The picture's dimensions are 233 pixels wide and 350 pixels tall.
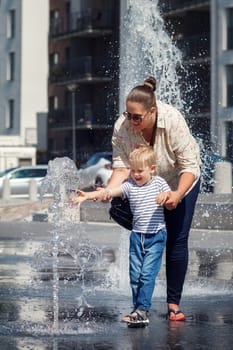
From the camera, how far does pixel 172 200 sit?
696 cm

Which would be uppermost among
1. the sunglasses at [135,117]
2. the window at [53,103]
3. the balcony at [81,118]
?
the window at [53,103]

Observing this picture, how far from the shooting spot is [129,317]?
705 cm

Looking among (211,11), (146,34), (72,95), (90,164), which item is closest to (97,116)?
(72,95)

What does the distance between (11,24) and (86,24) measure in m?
8.38

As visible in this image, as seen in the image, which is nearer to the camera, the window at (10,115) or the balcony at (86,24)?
the balcony at (86,24)

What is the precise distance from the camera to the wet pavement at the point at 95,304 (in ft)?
21.4

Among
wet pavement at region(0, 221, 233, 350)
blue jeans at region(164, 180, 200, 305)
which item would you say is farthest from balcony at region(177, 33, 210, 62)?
blue jeans at region(164, 180, 200, 305)

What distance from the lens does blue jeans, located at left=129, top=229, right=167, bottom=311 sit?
282 inches

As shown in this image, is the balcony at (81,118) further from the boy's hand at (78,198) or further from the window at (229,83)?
the boy's hand at (78,198)

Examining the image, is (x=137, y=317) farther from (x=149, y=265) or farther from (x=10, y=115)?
(x=10, y=115)

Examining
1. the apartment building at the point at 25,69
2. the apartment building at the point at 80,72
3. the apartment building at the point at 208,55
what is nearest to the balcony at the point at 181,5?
the apartment building at the point at 208,55

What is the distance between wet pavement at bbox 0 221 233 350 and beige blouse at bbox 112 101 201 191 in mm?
841

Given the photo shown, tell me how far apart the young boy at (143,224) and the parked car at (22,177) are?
36952 mm

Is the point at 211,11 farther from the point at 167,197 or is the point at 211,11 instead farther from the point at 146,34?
the point at 167,197
